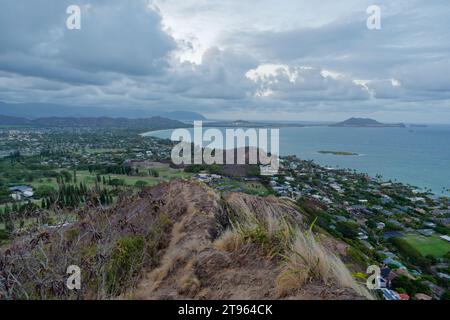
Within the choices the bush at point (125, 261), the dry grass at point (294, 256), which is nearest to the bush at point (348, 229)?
the dry grass at point (294, 256)

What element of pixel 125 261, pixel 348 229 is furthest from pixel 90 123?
pixel 125 261

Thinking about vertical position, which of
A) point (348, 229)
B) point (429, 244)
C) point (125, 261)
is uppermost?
point (125, 261)

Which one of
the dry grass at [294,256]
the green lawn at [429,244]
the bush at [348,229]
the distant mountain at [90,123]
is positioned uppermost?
the distant mountain at [90,123]

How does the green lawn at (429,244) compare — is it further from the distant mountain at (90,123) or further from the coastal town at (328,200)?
the distant mountain at (90,123)

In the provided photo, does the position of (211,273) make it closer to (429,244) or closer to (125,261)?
(125,261)

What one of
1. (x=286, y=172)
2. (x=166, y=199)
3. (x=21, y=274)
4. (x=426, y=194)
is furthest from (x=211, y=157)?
(x=21, y=274)
